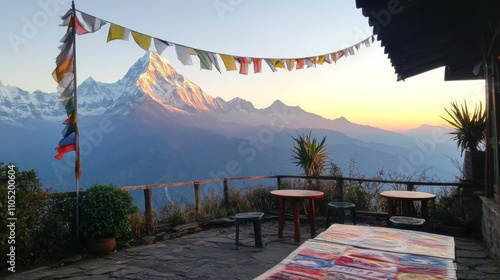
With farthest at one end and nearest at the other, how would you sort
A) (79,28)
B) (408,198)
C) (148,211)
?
(148,211)
(79,28)
(408,198)

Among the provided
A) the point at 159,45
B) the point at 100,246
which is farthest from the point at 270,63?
the point at 100,246

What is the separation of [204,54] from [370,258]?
190 inches

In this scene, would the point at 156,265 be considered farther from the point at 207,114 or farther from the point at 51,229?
the point at 207,114

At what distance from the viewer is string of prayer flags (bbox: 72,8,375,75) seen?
17.2 feet

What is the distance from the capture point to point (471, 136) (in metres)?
6.17

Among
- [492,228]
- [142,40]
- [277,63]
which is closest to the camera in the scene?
[492,228]

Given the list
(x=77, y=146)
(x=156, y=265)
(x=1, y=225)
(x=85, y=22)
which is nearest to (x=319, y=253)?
(x=156, y=265)

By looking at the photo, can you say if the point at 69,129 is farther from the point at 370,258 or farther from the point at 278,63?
the point at 370,258

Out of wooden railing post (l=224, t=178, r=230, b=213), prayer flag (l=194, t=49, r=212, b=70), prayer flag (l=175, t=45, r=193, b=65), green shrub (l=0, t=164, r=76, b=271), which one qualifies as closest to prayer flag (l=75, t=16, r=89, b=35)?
prayer flag (l=175, t=45, r=193, b=65)

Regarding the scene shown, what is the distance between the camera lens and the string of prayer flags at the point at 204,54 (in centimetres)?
525

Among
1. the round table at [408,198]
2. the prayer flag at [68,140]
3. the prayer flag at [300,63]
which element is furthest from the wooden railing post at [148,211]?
the prayer flag at [300,63]

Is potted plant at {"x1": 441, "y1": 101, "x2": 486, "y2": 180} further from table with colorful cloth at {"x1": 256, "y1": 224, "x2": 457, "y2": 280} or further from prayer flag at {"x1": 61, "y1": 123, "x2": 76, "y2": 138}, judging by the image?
prayer flag at {"x1": 61, "y1": 123, "x2": 76, "y2": 138}

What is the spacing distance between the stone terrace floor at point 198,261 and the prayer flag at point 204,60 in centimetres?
307

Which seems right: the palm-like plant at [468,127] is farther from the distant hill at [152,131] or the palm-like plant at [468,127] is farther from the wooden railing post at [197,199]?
the distant hill at [152,131]
